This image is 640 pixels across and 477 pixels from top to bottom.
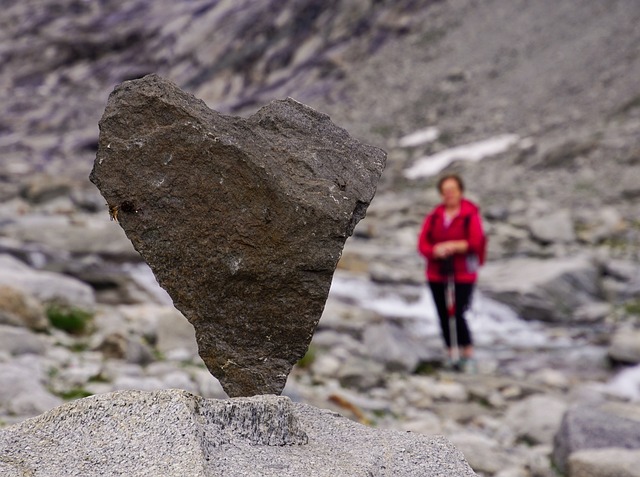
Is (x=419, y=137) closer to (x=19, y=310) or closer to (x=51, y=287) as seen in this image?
(x=51, y=287)

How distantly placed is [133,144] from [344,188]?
108 cm

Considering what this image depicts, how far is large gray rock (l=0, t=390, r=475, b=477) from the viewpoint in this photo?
277 centimetres

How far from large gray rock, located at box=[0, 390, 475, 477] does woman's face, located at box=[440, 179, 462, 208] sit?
16.3 ft

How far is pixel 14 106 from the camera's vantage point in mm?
48812

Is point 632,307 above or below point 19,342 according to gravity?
above

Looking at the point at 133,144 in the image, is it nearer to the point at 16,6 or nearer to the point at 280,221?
the point at 280,221

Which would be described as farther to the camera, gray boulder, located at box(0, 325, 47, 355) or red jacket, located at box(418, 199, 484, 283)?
red jacket, located at box(418, 199, 484, 283)

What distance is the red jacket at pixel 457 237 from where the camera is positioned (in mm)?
8203

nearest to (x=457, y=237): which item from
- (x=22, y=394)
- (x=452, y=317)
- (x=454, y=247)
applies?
(x=454, y=247)

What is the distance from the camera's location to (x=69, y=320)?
8773 millimetres

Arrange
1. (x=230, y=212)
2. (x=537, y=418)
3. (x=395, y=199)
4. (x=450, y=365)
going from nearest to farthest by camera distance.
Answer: (x=230, y=212)
(x=537, y=418)
(x=450, y=365)
(x=395, y=199)

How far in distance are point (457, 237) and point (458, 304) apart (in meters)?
0.89

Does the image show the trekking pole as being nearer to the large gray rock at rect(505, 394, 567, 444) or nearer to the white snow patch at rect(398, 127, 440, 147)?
the large gray rock at rect(505, 394, 567, 444)

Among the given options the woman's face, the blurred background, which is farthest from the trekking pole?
the woman's face
